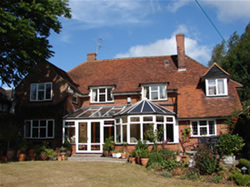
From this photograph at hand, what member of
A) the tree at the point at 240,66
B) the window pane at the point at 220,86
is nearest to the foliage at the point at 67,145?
the window pane at the point at 220,86

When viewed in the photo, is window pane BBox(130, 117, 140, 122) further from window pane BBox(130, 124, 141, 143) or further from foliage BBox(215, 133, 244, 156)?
foliage BBox(215, 133, 244, 156)

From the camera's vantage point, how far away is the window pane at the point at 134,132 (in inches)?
775

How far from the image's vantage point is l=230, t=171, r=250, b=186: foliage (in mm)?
10250

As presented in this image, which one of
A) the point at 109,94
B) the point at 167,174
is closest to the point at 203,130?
the point at 109,94

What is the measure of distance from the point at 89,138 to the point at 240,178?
13.5 m

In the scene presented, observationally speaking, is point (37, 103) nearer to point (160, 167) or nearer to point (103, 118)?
point (103, 118)

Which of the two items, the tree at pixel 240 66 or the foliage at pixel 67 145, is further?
the tree at pixel 240 66

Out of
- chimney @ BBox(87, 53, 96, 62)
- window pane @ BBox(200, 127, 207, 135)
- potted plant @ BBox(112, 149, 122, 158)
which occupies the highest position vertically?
chimney @ BBox(87, 53, 96, 62)

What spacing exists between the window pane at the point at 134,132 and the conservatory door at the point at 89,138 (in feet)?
9.83

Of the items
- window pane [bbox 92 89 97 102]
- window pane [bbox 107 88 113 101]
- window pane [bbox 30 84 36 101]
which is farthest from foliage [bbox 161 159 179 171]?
window pane [bbox 30 84 36 101]

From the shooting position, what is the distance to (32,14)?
1702 centimetres

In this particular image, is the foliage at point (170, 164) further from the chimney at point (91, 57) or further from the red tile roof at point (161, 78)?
the chimney at point (91, 57)

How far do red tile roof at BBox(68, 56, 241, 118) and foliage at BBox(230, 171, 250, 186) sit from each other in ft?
33.8

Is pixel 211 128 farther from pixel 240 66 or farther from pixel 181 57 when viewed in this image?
pixel 240 66
